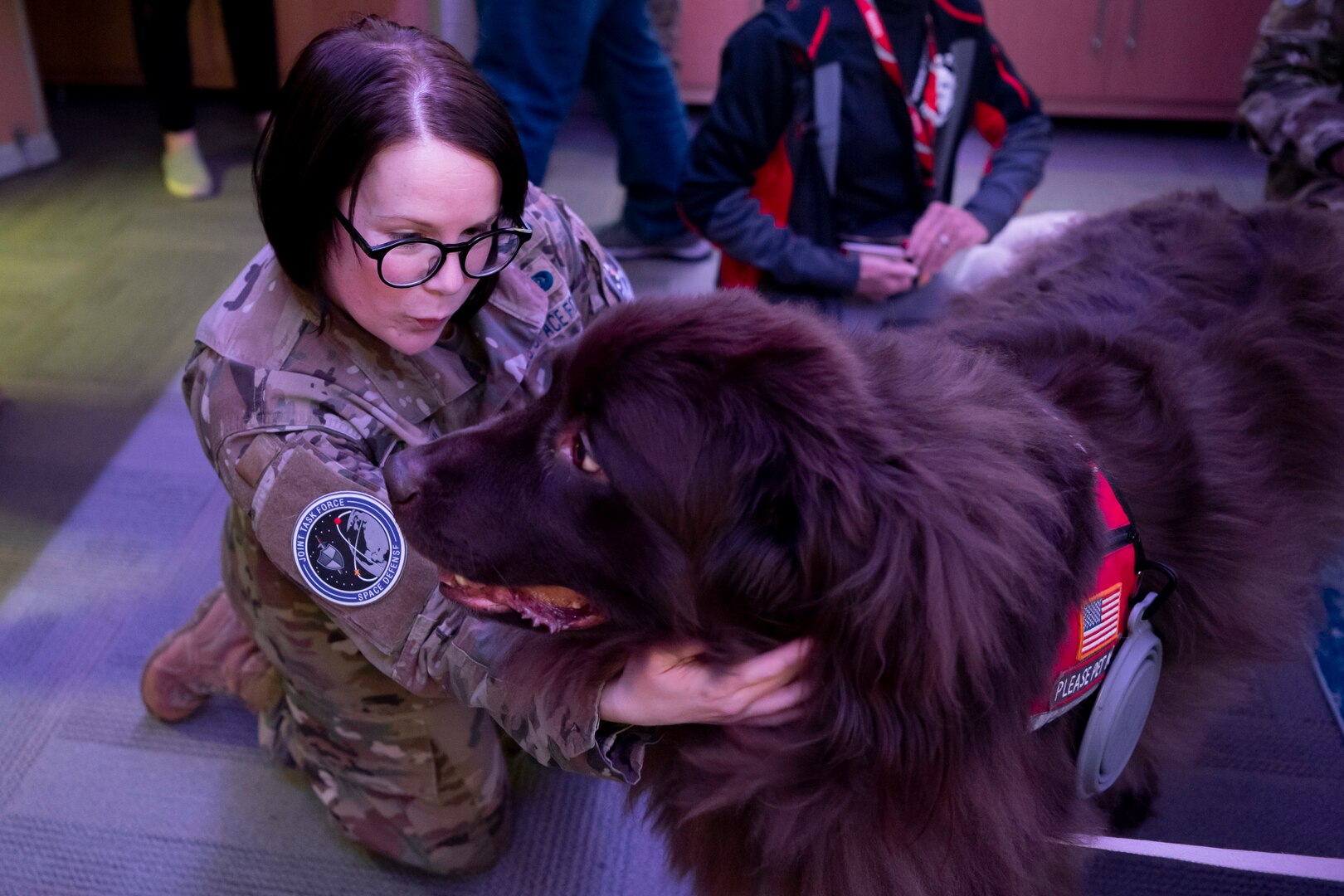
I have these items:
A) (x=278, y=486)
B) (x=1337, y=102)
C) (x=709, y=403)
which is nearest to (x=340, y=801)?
(x=278, y=486)

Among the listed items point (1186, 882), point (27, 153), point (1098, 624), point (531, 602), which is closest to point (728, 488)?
point (531, 602)

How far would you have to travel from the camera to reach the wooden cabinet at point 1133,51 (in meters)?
4.17

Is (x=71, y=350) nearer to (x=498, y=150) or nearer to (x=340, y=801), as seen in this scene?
(x=340, y=801)

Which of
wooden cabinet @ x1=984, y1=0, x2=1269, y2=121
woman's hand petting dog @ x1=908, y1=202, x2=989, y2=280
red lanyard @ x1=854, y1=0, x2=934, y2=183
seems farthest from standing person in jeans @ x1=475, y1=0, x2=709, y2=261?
wooden cabinet @ x1=984, y1=0, x2=1269, y2=121

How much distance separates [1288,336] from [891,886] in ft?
3.23

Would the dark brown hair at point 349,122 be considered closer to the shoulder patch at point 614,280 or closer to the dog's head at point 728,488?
the dog's head at point 728,488

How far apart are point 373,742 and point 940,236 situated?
1.65m

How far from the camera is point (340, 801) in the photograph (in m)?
1.66

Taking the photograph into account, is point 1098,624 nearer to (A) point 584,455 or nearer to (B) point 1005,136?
(A) point 584,455

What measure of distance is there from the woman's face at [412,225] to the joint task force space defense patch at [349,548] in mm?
252

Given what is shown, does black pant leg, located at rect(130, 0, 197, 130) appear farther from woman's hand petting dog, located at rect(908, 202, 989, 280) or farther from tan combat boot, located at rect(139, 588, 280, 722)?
woman's hand petting dog, located at rect(908, 202, 989, 280)

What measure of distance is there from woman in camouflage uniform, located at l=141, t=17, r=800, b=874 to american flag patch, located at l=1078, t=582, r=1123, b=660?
34 cm

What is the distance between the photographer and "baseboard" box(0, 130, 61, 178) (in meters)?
3.78

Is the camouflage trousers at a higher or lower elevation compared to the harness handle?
lower
